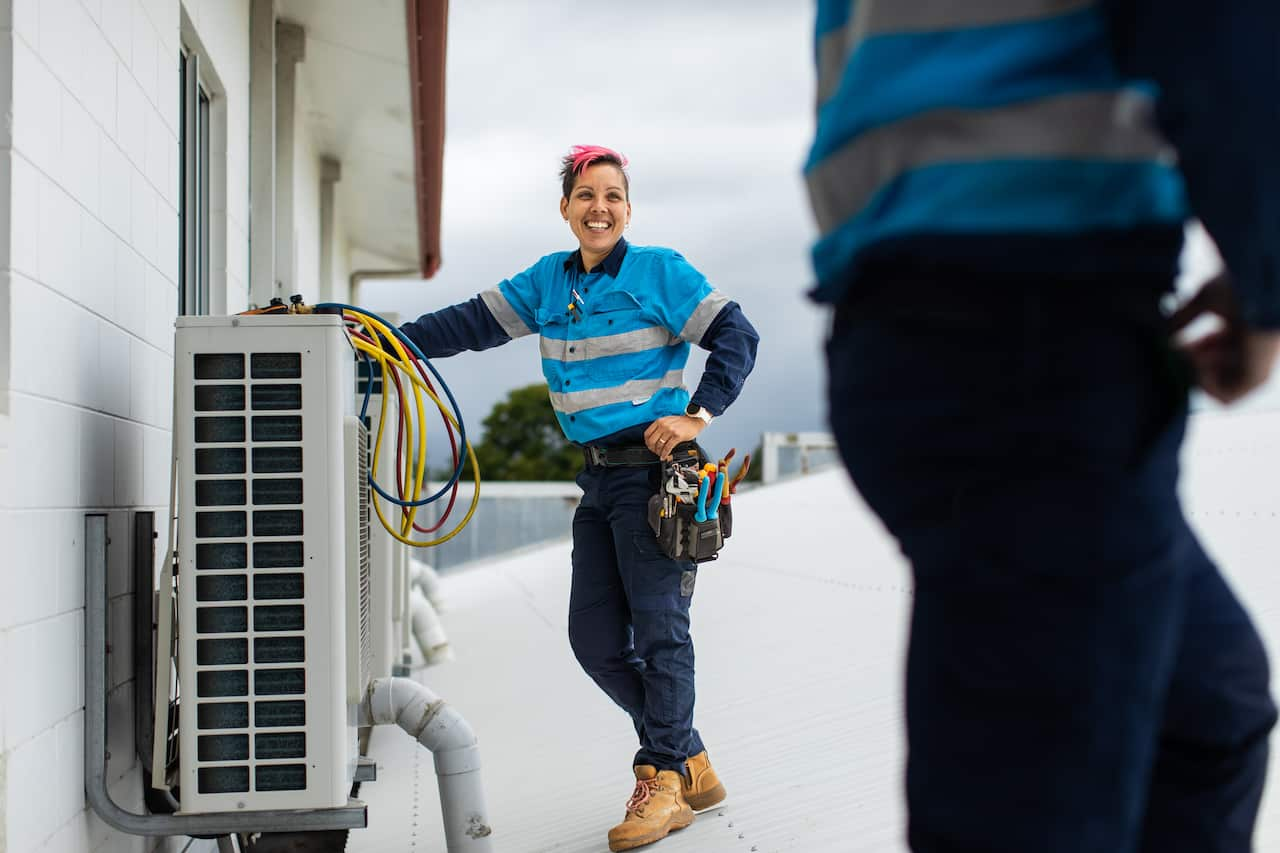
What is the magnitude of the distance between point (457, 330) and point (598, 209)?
1.79ft

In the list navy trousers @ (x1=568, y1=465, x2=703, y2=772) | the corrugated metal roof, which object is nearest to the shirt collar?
navy trousers @ (x1=568, y1=465, x2=703, y2=772)

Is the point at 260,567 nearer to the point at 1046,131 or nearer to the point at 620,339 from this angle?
the point at 620,339

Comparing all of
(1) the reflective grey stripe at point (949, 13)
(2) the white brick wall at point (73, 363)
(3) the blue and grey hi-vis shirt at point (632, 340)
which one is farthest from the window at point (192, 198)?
(1) the reflective grey stripe at point (949, 13)

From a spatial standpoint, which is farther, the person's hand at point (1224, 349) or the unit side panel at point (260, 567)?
the unit side panel at point (260, 567)

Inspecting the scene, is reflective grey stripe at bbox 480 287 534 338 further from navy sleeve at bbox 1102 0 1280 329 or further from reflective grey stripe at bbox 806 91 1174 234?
navy sleeve at bbox 1102 0 1280 329

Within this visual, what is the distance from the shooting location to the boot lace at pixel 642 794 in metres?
3.35

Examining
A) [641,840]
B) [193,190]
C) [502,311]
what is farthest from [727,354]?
[193,190]

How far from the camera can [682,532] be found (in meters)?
3.35

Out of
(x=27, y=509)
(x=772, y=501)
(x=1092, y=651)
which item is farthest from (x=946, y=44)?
(x=772, y=501)

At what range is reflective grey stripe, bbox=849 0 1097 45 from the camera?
3.72 feet

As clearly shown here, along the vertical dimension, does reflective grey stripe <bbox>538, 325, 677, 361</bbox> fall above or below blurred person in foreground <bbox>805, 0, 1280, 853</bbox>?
above

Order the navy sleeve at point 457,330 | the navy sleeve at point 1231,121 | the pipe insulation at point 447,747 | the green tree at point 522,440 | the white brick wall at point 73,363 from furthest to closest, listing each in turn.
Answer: the green tree at point 522,440 → the navy sleeve at point 457,330 → the pipe insulation at point 447,747 → the white brick wall at point 73,363 → the navy sleeve at point 1231,121

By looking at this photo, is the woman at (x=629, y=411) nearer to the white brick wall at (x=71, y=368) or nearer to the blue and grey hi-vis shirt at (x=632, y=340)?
the blue and grey hi-vis shirt at (x=632, y=340)

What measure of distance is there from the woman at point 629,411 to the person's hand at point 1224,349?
2.18 meters
